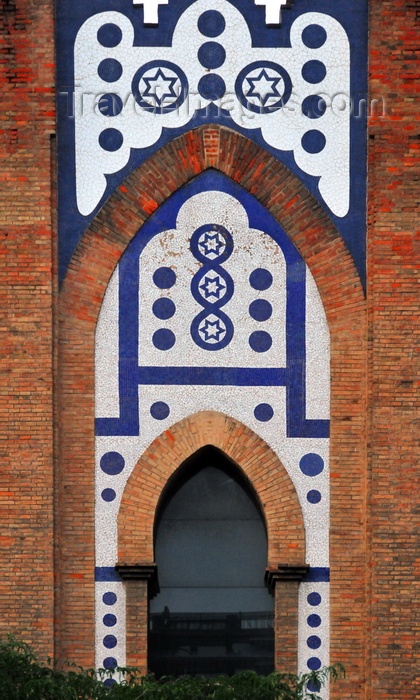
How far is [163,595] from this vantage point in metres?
22.0

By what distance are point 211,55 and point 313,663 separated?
6663 millimetres

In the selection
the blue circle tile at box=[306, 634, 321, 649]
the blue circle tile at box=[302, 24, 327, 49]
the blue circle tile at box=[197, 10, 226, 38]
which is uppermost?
the blue circle tile at box=[197, 10, 226, 38]

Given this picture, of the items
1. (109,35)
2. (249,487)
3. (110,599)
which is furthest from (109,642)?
(109,35)

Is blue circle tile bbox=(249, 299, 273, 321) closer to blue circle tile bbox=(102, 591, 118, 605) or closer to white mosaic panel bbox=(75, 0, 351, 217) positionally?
white mosaic panel bbox=(75, 0, 351, 217)

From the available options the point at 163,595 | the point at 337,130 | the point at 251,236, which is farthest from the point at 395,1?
the point at 163,595

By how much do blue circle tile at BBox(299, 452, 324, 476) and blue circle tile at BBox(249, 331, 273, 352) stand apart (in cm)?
124

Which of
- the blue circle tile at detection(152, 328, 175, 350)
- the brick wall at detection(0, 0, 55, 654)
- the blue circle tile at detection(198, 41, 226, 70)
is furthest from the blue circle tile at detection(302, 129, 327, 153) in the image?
the brick wall at detection(0, 0, 55, 654)

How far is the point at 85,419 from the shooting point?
2184 cm

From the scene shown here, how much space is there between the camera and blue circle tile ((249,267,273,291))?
22.2 meters

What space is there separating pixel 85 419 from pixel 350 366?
290cm

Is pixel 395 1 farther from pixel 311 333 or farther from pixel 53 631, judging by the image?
pixel 53 631

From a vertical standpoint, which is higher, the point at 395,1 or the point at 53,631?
the point at 395,1

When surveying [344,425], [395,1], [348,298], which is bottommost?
[344,425]

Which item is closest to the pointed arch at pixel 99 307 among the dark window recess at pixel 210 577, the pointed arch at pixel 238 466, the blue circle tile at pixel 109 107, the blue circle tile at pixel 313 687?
the pointed arch at pixel 238 466
